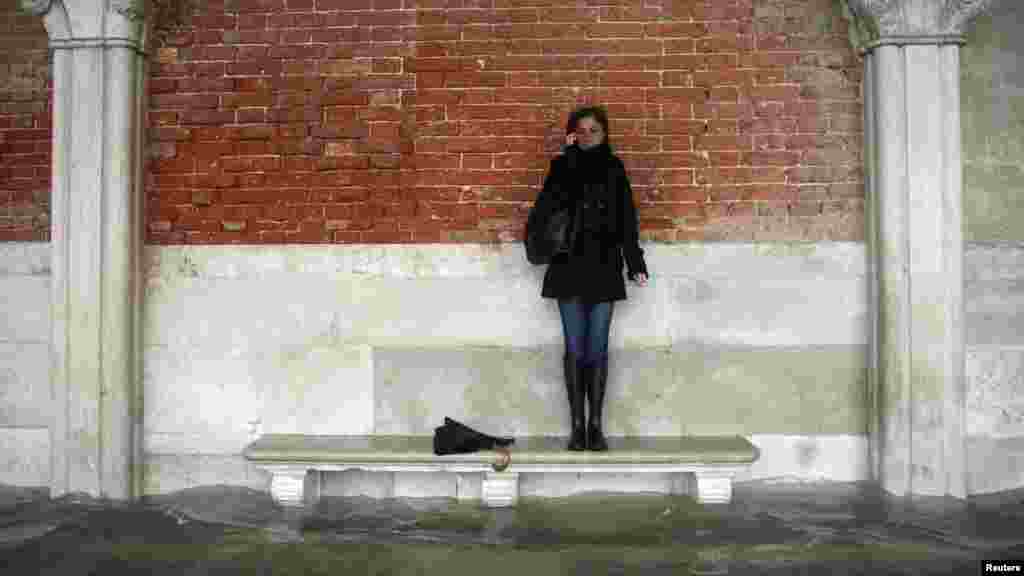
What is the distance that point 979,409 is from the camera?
16.0ft

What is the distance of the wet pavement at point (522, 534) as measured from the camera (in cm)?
377

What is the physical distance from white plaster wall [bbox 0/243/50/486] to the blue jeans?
10.7 ft

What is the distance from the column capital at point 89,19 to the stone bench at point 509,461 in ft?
8.61

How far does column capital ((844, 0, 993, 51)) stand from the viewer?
15.7ft

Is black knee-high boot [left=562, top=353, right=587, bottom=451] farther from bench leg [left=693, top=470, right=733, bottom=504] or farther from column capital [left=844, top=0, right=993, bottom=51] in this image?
column capital [left=844, top=0, right=993, bottom=51]

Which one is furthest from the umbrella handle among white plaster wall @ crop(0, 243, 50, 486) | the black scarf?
white plaster wall @ crop(0, 243, 50, 486)

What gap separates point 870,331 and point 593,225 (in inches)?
73.2

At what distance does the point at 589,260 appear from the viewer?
184 inches

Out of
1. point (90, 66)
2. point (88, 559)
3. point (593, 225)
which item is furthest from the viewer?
point (90, 66)

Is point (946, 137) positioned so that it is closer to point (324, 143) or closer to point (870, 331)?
point (870, 331)

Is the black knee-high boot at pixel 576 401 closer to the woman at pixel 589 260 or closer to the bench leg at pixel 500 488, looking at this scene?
the woman at pixel 589 260

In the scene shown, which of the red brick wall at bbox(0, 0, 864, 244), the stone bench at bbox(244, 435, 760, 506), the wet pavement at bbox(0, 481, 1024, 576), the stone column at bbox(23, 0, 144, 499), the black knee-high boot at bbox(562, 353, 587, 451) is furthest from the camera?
the red brick wall at bbox(0, 0, 864, 244)

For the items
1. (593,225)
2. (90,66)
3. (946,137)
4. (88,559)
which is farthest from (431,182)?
(946,137)

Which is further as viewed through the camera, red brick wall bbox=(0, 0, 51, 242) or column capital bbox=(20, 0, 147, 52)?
red brick wall bbox=(0, 0, 51, 242)
